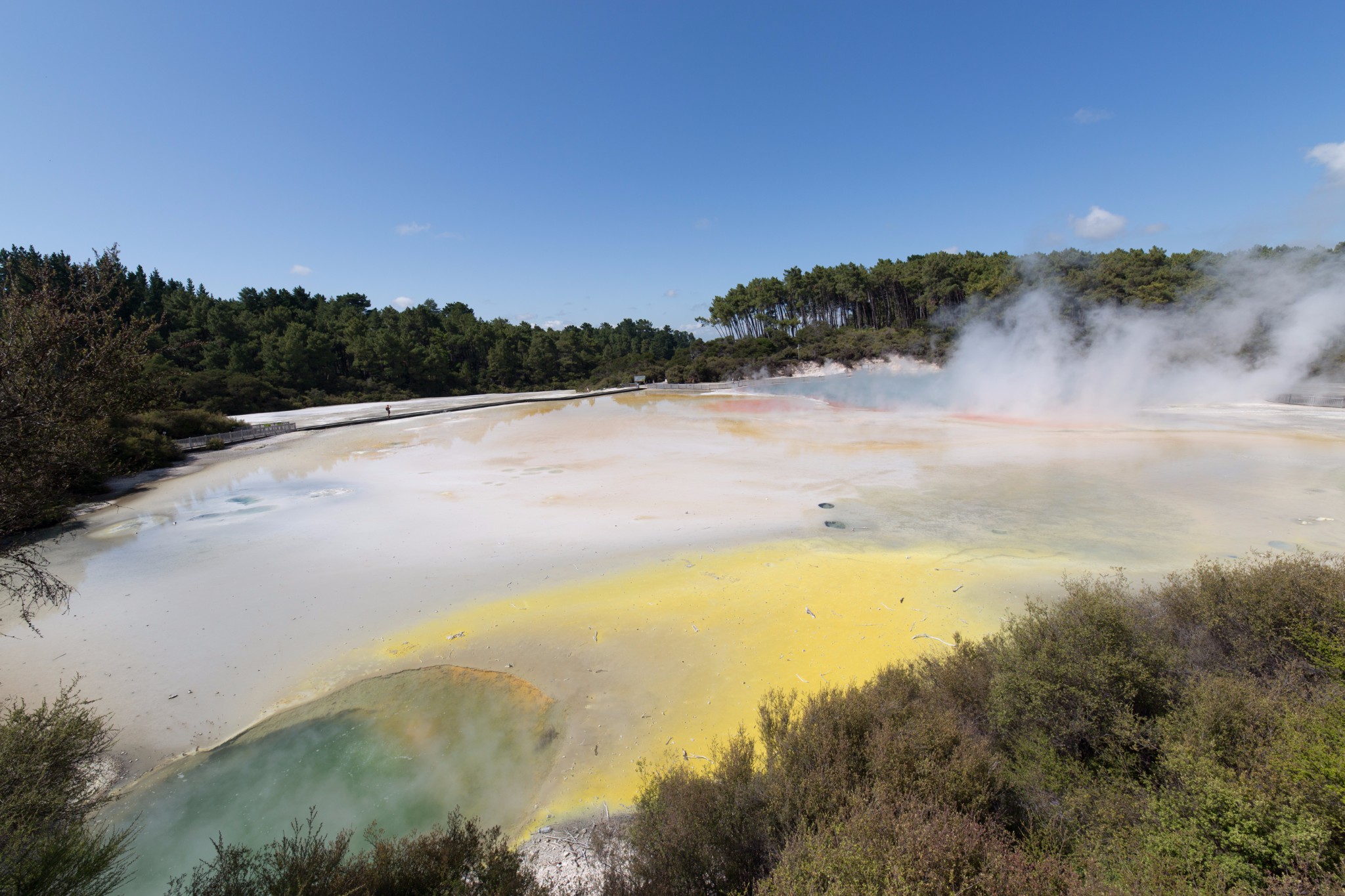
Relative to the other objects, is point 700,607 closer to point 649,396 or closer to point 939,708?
point 939,708

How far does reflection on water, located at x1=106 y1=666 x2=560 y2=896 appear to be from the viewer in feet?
11.8

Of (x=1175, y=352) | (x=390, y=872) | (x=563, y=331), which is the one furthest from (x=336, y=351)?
(x=1175, y=352)

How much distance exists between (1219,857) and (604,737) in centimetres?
364

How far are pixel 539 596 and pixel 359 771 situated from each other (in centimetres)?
279

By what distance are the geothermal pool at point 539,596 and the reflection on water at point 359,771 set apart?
0.07 ft

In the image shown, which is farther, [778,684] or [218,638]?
[218,638]

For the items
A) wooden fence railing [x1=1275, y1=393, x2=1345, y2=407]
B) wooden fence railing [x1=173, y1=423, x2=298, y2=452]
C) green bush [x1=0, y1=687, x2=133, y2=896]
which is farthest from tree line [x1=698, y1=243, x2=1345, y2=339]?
wooden fence railing [x1=173, y1=423, x2=298, y2=452]

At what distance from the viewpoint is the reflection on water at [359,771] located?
360 cm

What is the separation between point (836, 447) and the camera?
50.3ft

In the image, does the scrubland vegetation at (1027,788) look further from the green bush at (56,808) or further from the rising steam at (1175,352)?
the rising steam at (1175,352)

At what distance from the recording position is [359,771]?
4.04 metres

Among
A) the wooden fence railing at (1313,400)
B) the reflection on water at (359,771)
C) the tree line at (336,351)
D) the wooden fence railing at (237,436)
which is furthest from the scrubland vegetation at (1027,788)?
the tree line at (336,351)

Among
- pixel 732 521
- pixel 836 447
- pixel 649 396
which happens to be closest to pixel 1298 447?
pixel 836 447

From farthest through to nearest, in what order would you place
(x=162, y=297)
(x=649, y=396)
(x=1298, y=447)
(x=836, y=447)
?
(x=162, y=297)
(x=649, y=396)
(x=836, y=447)
(x=1298, y=447)
